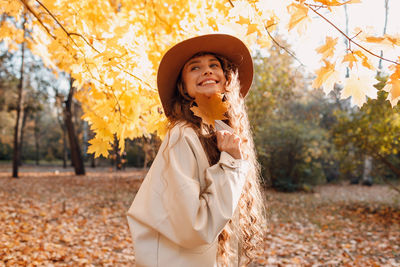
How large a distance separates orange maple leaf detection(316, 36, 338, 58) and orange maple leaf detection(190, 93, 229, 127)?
560 mm

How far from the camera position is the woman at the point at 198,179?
4.00 ft

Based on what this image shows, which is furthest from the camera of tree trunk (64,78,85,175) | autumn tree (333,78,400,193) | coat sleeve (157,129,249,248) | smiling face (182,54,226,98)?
tree trunk (64,78,85,175)

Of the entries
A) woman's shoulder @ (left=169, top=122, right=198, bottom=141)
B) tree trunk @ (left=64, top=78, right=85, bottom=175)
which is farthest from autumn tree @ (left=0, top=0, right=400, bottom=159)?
tree trunk @ (left=64, top=78, right=85, bottom=175)

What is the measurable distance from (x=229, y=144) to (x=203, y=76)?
42 centimetres

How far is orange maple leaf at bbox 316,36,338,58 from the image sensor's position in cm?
148

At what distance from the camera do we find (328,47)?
1492 mm

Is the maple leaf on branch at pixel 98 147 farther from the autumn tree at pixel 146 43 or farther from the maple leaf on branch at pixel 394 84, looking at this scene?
the maple leaf on branch at pixel 394 84

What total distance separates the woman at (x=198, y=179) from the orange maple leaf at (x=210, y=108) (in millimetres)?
42

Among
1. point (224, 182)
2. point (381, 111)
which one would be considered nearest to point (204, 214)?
point (224, 182)

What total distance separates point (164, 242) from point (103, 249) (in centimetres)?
375

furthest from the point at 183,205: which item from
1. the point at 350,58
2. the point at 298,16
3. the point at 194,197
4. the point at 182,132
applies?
the point at 350,58

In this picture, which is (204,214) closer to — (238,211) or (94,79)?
(238,211)

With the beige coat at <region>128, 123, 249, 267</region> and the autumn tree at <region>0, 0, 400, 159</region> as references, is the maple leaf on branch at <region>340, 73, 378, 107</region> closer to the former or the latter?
the autumn tree at <region>0, 0, 400, 159</region>

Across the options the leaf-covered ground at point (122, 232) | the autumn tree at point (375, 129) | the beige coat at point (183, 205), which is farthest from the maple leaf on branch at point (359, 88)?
the autumn tree at point (375, 129)
